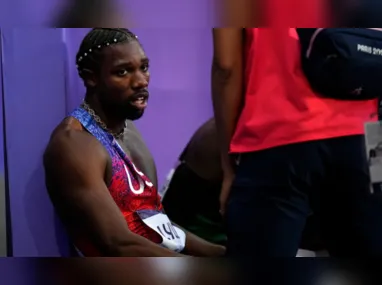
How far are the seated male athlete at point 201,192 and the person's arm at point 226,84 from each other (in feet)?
0.05

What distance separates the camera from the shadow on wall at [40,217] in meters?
1.11

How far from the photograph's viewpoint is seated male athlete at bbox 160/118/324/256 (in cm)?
113

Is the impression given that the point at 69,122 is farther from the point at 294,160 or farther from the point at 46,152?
the point at 294,160

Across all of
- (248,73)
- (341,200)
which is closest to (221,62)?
(248,73)

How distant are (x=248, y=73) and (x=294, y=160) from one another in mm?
183

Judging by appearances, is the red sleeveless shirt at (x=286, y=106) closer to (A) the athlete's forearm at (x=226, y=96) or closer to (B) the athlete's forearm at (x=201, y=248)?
(A) the athlete's forearm at (x=226, y=96)

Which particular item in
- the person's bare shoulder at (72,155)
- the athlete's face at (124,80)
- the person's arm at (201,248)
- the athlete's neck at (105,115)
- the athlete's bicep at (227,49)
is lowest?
the person's arm at (201,248)

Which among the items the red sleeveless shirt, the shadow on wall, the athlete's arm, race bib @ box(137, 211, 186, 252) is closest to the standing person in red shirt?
the red sleeveless shirt

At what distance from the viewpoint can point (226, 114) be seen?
3.67 feet

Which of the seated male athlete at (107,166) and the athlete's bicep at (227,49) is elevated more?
the athlete's bicep at (227,49)

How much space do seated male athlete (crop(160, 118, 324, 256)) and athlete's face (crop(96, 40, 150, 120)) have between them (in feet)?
0.42

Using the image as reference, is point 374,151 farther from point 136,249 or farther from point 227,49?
point 136,249

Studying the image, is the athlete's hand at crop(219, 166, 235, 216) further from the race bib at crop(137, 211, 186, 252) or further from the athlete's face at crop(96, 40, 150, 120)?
the athlete's face at crop(96, 40, 150, 120)

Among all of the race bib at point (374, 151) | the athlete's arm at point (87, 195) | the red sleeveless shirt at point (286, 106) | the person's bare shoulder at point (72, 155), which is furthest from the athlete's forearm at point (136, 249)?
the race bib at point (374, 151)
